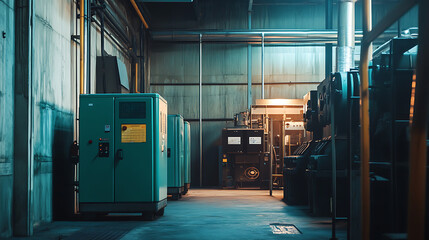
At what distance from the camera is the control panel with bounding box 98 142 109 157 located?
8.10 m

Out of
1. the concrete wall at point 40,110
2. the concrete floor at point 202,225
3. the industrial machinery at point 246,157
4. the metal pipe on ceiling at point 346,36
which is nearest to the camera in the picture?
the concrete wall at point 40,110

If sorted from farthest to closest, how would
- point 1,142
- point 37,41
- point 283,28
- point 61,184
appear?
point 283,28 → point 61,184 → point 37,41 → point 1,142

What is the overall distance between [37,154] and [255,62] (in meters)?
12.1

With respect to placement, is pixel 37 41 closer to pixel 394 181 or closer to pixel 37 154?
pixel 37 154

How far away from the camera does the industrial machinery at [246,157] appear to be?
16000 mm

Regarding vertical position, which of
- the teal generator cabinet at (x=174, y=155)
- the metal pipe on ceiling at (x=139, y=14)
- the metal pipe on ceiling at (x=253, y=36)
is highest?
the metal pipe on ceiling at (x=139, y=14)

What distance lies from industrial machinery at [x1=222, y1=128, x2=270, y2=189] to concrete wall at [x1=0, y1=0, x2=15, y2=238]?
9921 millimetres

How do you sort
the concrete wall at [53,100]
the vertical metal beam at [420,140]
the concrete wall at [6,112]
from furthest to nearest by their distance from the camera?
1. the concrete wall at [53,100]
2. the concrete wall at [6,112]
3. the vertical metal beam at [420,140]

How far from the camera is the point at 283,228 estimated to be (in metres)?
7.25

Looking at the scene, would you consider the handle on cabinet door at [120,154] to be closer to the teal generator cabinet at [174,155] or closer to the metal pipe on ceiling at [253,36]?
the teal generator cabinet at [174,155]

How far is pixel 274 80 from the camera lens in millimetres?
18531

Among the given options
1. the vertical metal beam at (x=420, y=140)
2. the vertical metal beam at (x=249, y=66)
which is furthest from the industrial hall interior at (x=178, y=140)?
the vertical metal beam at (x=249, y=66)

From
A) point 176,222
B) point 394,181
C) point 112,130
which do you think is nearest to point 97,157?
point 112,130

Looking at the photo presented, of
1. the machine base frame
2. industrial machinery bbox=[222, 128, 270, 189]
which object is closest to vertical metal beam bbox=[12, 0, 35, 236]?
the machine base frame
